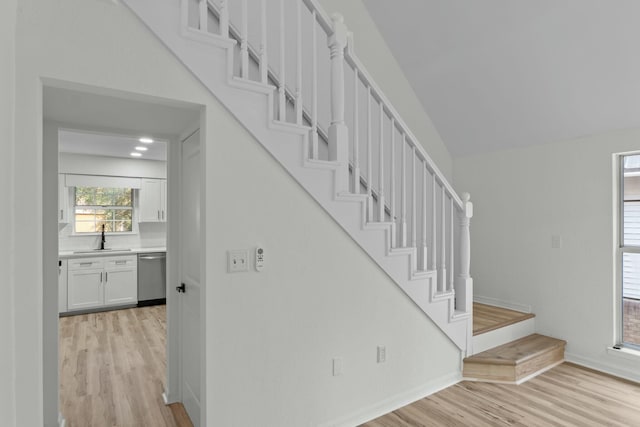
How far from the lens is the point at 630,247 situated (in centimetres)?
306

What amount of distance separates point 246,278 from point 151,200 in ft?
15.7

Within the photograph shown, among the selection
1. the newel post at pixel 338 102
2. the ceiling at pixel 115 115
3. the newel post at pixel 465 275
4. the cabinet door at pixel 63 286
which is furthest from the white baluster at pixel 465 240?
the cabinet door at pixel 63 286

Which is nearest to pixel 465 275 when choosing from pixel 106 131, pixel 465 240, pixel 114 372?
pixel 465 240

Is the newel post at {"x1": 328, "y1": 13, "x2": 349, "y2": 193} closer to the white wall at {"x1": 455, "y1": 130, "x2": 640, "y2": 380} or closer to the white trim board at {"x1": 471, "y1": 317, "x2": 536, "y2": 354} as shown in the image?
the white trim board at {"x1": 471, "y1": 317, "x2": 536, "y2": 354}

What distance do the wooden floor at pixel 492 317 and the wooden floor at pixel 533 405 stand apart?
A: 1.61ft

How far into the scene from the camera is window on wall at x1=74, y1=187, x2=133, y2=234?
5.62 meters

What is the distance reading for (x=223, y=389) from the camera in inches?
73.2

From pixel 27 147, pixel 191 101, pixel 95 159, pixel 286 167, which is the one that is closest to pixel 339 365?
pixel 286 167

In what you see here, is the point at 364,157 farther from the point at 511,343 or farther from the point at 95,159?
the point at 95,159

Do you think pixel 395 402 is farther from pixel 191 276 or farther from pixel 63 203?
pixel 63 203

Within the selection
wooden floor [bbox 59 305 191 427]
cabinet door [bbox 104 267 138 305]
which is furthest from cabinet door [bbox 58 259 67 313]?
cabinet door [bbox 104 267 138 305]

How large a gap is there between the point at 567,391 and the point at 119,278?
18.3 ft

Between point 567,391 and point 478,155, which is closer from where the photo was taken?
point 567,391

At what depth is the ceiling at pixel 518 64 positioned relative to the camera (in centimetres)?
260
